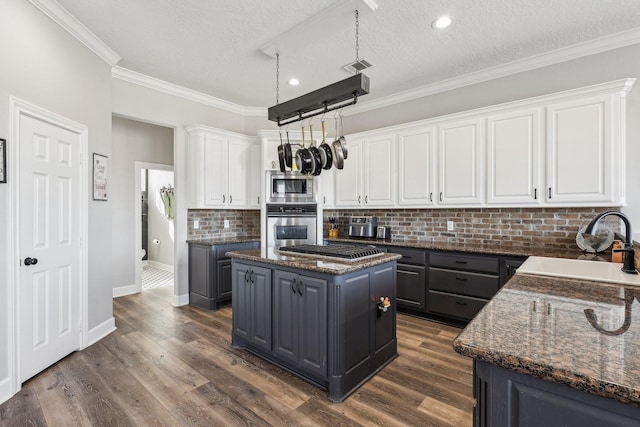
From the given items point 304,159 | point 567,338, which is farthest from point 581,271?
point 304,159

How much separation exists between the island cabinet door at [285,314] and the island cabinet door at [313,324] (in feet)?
0.20

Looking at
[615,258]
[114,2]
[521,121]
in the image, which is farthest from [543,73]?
[114,2]

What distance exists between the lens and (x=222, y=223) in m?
4.79

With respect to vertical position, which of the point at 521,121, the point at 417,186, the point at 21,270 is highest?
the point at 521,121

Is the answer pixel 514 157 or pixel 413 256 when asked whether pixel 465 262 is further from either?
pixel 514 157

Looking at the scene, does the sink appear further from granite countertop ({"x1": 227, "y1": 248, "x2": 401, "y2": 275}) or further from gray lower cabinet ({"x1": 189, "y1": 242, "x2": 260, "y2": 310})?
gray lower cabinet ({"x1": 189, "y1": 242, "x2": 260, "y2": 310})

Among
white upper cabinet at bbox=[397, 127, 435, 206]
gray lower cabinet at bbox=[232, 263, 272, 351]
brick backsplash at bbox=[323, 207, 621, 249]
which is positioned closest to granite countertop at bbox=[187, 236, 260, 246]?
gray lower cabinet at bbox=[232, 263, 272, 351]

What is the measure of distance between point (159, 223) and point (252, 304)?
5.19 m

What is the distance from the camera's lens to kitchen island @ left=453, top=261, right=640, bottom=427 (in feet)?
2.19

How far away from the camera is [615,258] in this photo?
7.36 ft

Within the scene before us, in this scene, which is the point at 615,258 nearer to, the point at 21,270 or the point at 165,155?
the point at 21,270

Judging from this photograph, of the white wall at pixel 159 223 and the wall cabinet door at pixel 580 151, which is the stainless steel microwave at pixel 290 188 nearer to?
the wall cabinet door at pixel 580 151

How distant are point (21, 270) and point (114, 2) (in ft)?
7.16

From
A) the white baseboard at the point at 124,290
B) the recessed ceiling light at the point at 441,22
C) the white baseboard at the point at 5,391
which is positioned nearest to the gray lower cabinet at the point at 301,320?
the white baseboard at the point at 5,391
